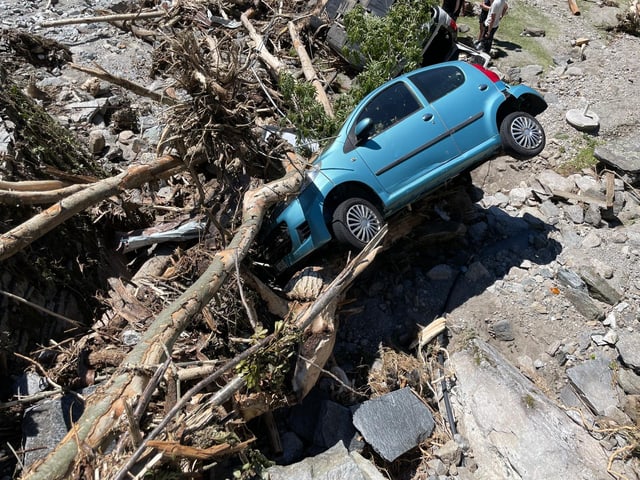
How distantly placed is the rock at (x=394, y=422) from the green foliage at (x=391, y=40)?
488 cm

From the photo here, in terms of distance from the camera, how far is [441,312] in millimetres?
6660

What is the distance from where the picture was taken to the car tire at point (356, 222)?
5.87m

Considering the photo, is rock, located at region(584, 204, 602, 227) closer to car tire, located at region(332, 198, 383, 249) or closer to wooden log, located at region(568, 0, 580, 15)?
car tire, located at region(332, 198, 383, 249)

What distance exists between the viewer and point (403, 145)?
6285 mm

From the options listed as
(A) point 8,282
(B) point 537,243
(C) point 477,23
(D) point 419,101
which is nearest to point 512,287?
(B) point 537,243

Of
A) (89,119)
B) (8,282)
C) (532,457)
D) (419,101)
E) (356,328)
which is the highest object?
(89,119)

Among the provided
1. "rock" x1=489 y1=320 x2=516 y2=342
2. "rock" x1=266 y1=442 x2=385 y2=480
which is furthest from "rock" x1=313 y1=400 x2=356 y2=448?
"rock" x1=489 y1=320 x2=516 y2=342

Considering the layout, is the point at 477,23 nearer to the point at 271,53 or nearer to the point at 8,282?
the point at 271,53

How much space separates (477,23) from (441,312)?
8.18 metres

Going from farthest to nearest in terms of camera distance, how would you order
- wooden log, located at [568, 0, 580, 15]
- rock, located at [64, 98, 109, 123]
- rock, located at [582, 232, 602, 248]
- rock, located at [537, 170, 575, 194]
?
wooden log, located at [568, 0, 580, 15], rock, located at [64, 98, 109, 123], rock, located at [537, 170, 575, 194], rock, located at [582, 232, 602, 248]

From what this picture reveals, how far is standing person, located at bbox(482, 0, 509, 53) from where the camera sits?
9.93 m

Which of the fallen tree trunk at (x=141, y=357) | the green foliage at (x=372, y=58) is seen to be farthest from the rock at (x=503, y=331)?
the green foliage at (x=372, y=58)

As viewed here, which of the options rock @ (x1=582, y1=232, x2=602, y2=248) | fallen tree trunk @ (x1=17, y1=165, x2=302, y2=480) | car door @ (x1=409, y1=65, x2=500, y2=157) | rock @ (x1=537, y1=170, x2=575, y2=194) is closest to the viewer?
fallen tree trunk @ (x1=17, y1=165, x2=302, y2=480)

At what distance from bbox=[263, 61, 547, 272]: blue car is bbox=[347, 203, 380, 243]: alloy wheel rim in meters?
0.01
